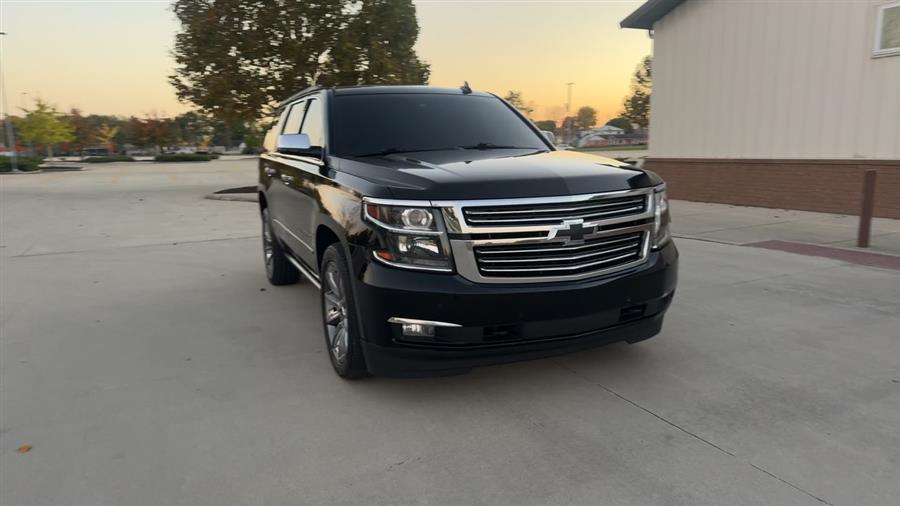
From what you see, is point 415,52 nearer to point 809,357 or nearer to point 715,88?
point 715,88

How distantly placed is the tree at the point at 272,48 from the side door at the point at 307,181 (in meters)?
13.7

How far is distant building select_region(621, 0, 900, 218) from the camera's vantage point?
32.0 ft

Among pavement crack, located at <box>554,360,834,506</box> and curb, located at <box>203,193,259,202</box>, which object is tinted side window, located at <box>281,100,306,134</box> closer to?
pavement crack, located at <box>554,360,834,506</box>

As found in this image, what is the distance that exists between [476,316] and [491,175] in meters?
0.79

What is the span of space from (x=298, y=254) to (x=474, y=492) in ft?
10.1

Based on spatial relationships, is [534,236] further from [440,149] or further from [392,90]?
[392,90]

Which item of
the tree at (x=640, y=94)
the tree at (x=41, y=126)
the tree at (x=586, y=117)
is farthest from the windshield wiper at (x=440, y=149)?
the tree at (x=586, y=117)

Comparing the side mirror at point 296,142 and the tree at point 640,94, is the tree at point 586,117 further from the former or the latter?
the side mirror at point 296,142

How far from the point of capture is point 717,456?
2826mm

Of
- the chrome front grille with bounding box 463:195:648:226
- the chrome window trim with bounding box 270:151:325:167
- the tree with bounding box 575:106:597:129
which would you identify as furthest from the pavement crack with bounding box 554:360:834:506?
the tree with bounding box 575:106:597:129

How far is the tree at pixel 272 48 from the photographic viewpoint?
681 inches

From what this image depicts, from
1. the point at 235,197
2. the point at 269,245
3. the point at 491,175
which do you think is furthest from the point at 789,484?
the point at 235,197

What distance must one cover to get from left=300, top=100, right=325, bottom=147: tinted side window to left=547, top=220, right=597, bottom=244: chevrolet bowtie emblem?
2.04 m

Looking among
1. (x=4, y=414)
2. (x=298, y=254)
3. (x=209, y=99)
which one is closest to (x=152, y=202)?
A: (x=209, y=99)
